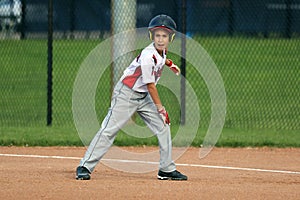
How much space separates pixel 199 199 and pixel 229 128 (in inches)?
267

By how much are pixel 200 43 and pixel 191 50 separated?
82.4 inches

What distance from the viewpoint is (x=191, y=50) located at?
851 inches

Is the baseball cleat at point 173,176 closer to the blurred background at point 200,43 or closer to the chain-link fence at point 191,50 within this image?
the blurred background at point 200,43

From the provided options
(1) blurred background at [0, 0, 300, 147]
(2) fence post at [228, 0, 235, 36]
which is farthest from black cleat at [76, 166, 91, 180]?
(2) fence post at [228, 0, 235, 36]

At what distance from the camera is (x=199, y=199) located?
887 centimetres

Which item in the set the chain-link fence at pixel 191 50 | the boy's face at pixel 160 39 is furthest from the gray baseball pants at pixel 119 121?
the chain-link fence at pixel 191 50

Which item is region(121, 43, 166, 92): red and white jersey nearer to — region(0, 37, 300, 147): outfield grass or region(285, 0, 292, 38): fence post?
region(0, 37, 300, 147): outfield grass

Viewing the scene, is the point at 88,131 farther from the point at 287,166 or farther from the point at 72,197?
the point at 72,197

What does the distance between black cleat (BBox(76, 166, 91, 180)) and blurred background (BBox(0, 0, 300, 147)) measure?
6.69 m

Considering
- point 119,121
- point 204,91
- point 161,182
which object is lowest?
point 204,91

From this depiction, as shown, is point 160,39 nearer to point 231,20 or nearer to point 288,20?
point 288,20

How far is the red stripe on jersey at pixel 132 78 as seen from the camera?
9.88 meters

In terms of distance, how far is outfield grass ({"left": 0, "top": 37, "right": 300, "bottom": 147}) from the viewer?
14441 millimetres

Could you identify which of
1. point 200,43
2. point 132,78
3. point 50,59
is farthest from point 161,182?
point 200,43
